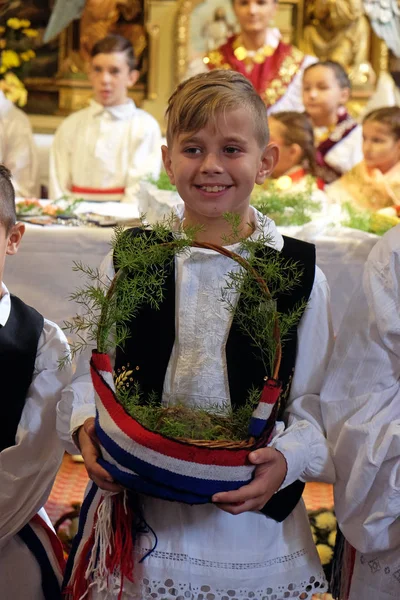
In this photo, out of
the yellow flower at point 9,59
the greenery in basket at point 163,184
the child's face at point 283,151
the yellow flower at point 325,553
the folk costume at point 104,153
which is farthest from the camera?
the yellow flower at point 9,59

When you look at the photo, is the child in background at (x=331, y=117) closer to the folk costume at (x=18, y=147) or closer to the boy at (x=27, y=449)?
the folk costume at (x=18, y=147)

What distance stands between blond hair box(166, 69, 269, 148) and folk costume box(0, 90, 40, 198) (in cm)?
554

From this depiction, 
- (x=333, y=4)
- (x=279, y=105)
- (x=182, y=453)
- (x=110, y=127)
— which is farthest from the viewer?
(x=333, y=4)

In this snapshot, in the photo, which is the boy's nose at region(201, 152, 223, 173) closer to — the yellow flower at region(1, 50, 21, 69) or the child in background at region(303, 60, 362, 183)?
the child in background at region(303, 60, 362, 183)

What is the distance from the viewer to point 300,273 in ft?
6.25

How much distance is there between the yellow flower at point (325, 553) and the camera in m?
3.02

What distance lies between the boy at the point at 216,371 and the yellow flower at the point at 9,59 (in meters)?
6.31

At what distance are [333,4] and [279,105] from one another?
1472 mm

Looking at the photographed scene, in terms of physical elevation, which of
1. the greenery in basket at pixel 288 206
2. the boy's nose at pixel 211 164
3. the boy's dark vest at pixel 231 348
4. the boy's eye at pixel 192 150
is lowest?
the greenery in basket at pixel 288 206

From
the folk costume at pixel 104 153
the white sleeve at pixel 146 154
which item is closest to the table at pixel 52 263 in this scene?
the white sleeve at pixel 146 154

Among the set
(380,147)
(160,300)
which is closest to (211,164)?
(160,300)

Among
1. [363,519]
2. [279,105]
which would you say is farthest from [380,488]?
[279,105]

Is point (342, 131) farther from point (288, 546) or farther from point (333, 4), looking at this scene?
point (288, 546)

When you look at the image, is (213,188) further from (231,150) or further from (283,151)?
(283,151)
